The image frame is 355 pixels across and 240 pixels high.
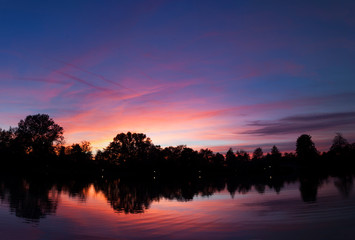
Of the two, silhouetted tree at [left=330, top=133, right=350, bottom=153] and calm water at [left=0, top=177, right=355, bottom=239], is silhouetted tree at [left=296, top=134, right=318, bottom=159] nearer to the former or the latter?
silhouetted tree at [left=330, top=133, right=350, bottom=153]

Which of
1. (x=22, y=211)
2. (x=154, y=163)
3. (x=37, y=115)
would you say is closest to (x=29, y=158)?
(x=37, y=115)

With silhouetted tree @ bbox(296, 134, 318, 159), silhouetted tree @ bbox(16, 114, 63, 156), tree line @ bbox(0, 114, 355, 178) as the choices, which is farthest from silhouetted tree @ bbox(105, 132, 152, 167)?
silhouetted tree @ bbox(296, 134, 318, 159)

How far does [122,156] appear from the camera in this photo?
404 feet

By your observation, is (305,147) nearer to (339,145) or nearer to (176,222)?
(339,145)

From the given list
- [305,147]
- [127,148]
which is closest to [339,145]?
[305,147]

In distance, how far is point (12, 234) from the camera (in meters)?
14.2

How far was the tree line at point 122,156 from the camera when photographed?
8850 cm

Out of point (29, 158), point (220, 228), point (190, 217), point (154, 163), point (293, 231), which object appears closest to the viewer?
point (293, 231)

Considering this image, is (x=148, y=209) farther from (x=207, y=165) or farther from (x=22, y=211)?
(x=207, y=165)

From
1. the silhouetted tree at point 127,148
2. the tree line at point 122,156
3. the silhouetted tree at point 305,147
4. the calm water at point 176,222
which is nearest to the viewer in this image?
the calm water at point 176,222

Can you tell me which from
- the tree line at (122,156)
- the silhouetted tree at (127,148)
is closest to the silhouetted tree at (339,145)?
the tree line at (122,156)

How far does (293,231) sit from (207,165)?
5161 inches

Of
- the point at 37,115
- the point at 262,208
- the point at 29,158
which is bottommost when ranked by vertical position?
the point at 262,208

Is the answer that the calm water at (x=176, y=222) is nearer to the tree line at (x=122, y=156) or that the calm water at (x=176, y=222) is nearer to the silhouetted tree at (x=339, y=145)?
the tree line at (x=122, y=156)
